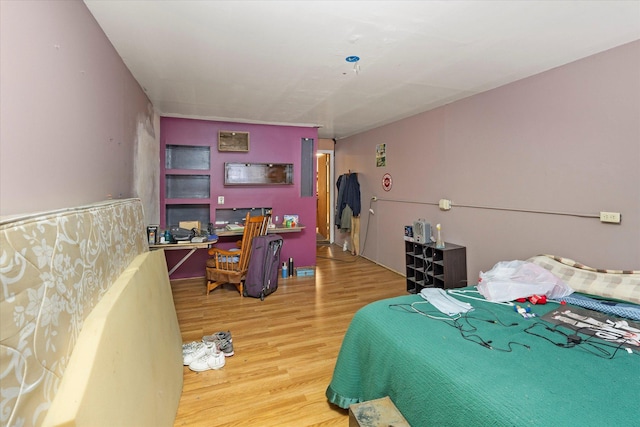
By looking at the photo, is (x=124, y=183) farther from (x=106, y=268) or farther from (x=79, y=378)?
(x=79, y=378)

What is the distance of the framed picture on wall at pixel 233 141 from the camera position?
15.5ft

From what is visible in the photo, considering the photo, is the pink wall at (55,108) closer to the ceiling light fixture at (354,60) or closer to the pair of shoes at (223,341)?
the pair of shoes at (223,341)

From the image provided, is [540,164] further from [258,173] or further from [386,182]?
[258,173]

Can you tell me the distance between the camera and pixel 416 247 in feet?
13.5

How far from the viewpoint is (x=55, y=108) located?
144 cm

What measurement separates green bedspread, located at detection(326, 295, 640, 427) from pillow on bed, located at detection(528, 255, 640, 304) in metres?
0.69

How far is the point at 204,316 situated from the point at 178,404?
1386mm

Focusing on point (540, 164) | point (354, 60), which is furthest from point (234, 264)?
point (540, 164)

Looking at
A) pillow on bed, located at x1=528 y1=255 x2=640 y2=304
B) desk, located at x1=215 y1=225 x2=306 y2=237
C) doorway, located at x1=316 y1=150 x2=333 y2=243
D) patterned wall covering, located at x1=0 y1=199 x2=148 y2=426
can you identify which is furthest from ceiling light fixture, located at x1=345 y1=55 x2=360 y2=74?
doorway, located at x1=316 y1=150 x2=333 y2=243

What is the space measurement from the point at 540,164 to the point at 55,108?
12.0 feet

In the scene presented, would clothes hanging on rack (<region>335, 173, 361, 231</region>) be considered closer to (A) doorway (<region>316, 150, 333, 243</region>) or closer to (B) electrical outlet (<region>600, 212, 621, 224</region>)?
(A) doorway (<region>316, 150, 333, 243</region>)

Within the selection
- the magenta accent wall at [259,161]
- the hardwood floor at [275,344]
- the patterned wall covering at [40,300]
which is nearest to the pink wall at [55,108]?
the patterned wall covering at [40,300]

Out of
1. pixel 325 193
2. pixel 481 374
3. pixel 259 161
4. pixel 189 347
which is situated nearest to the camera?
pixel 481 374

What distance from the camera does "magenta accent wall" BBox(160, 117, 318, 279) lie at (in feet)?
15.0
